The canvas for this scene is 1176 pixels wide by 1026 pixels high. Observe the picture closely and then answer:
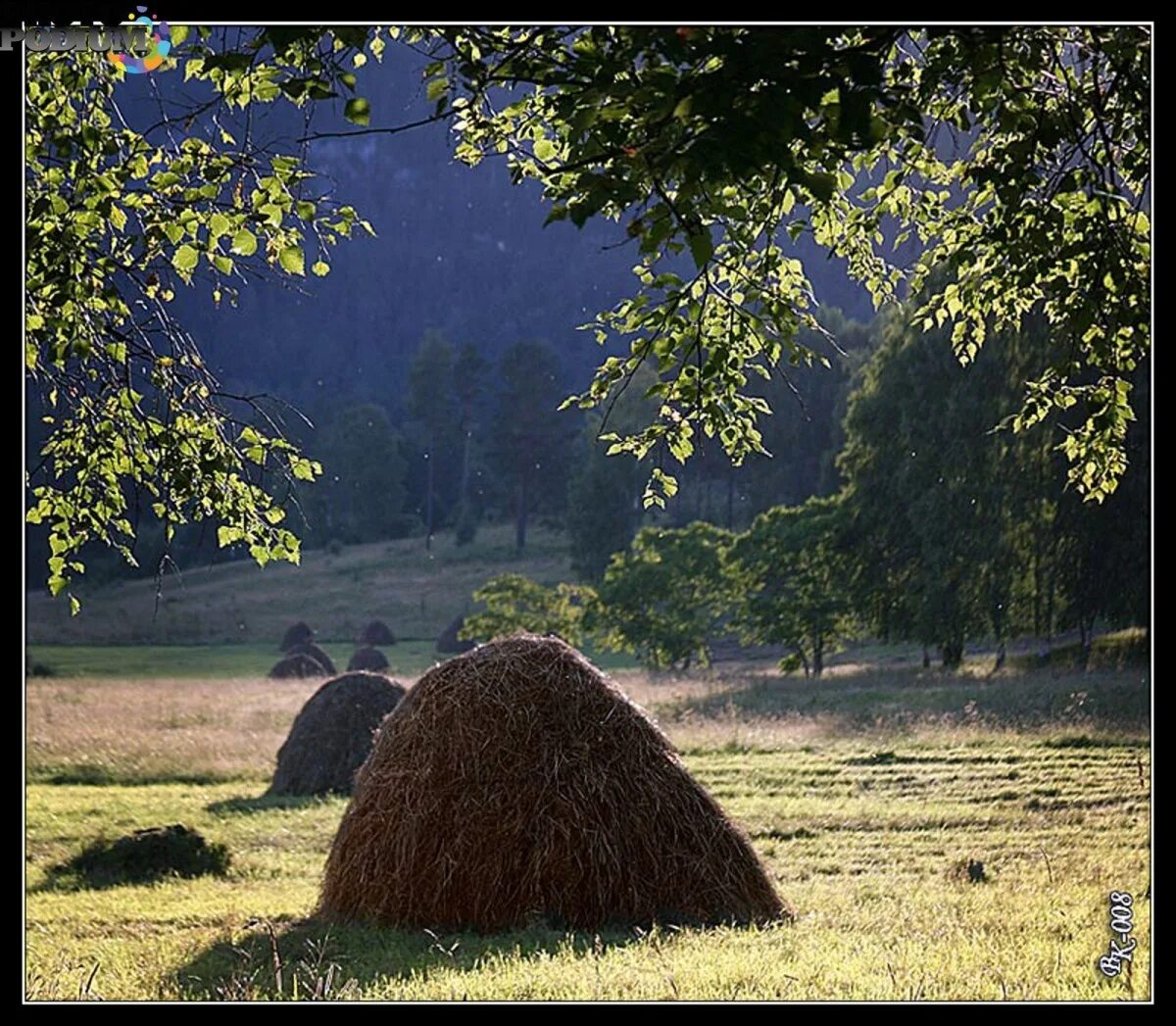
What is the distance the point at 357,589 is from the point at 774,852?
38.9 meters

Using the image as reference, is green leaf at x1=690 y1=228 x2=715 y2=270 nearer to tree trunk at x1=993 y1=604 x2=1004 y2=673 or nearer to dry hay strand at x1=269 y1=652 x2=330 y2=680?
tree trunk at x1=993 y1=604 x2=1004 y2=673

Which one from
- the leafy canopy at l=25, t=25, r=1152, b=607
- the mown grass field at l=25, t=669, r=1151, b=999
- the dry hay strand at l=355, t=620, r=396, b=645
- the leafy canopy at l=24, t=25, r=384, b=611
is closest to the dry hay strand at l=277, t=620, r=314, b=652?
the dry hay strand at l=355, t=620, r=396, b=645

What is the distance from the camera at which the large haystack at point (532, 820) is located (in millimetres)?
8875

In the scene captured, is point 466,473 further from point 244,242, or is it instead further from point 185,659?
point 244,242

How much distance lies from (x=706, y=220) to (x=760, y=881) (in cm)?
528

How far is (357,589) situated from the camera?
166 feet

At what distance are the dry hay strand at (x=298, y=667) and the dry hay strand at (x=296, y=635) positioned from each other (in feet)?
26.9

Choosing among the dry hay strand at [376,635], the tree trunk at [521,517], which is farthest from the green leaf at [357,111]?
the dry hay strand at [376,635]

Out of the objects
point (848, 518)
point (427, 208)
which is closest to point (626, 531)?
point (848, 518)

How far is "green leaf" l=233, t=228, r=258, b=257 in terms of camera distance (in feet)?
18.8

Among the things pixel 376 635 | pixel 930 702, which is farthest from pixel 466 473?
pixel 930 702

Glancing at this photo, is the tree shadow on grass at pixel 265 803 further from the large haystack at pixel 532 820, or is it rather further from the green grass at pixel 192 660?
the green grass at pixel 192 660

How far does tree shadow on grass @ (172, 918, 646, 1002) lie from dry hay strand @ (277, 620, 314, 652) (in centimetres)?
3733
